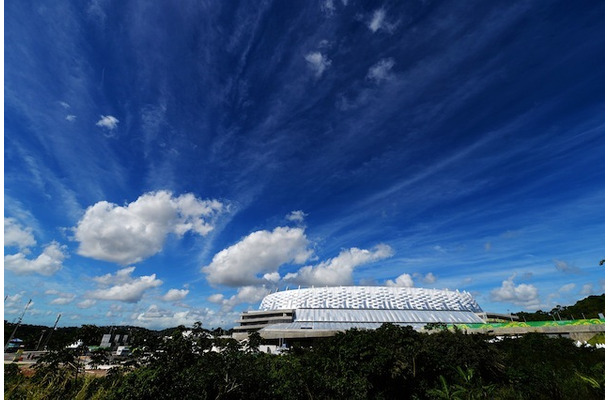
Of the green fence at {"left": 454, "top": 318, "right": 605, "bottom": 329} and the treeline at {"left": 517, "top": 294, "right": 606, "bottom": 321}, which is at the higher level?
the treeline at {"left": 517, "top": 294, "right": 606, "bottom": 321}

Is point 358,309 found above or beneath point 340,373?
above

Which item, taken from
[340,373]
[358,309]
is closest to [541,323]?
[358,309]

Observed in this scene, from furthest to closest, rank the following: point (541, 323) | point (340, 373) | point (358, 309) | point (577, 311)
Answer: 1. point (358, 309)
2. point (577, 311)
3. point (541, 323)
4. point (340, 373)

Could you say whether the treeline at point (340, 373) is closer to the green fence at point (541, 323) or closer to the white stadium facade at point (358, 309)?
the green fence at point (541, 323)

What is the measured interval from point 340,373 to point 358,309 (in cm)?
11464

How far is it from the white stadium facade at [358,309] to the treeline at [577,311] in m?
23.9

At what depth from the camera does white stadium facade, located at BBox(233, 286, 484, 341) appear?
374 ft

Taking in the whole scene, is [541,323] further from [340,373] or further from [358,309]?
[340,373]

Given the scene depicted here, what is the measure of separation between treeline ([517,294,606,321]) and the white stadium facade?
78.5 feet

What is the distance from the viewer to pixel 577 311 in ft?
400

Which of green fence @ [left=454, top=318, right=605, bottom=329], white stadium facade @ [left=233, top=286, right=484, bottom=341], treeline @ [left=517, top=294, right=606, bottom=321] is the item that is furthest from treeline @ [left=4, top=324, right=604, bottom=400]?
treeline @ [left=517, top=294, right=606, bottom=321]

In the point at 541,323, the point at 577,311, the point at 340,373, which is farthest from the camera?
the point at 577,311

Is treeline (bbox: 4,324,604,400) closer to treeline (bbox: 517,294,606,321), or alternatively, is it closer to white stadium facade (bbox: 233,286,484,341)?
white stadium facade (bbox: 233,286,484,341)

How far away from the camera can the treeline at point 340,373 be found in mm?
11594
